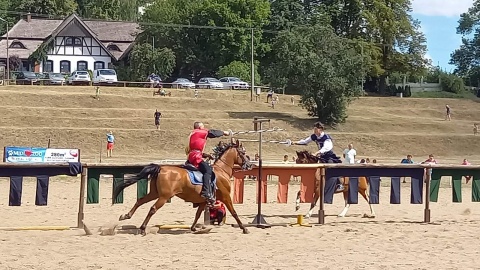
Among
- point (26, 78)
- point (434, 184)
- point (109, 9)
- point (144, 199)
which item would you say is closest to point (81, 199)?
point (144, 199)

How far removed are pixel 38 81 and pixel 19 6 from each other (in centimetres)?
3586

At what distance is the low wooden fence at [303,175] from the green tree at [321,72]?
Result: 42.4 meters

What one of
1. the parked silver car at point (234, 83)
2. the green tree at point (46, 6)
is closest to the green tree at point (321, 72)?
the parked silver car at point (234, 83)

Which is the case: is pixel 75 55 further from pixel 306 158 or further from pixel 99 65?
pixel 306 158

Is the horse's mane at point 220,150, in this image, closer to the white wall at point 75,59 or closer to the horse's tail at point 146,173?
the horse's tail at point 146,173

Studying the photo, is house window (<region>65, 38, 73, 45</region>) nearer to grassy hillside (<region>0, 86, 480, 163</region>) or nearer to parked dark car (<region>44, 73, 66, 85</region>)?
parked dark car (<region>44, 73, 66, 85</region>)

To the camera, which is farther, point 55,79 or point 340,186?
point 55,79

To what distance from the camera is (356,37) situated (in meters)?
90.9

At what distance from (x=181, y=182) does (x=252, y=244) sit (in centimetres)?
187

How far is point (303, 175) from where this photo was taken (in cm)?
1769

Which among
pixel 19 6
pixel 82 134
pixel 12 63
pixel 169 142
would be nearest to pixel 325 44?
pixel 169 142

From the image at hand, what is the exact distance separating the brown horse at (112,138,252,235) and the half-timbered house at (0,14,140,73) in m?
77.4

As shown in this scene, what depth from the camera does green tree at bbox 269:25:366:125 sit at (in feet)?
200

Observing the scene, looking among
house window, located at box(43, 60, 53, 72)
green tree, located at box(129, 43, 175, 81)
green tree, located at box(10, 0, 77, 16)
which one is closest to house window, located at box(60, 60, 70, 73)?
house window, located at box(43, 60, 53, 72)
